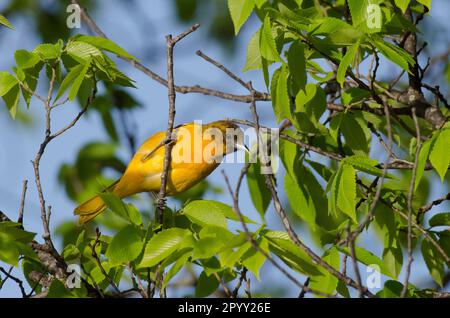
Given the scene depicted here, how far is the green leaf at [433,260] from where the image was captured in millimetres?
4848

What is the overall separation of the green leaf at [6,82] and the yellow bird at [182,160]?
1972mm

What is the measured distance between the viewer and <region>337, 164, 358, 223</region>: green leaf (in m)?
4.18

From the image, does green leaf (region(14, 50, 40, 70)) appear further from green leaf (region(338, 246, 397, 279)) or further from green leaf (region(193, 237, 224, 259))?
green leaf (region(338, 246, 397, 279))

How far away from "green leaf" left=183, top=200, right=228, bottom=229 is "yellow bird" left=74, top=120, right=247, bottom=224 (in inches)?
87.0

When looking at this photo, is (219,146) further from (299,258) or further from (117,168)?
(299,258)

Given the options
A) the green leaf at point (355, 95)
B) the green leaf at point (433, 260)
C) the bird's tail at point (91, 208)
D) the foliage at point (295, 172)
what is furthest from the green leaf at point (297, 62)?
the bird's tail at point (91, 208)

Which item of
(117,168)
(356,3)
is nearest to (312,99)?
(356,3)

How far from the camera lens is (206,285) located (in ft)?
12.6

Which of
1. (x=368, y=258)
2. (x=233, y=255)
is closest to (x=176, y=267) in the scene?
(x=233, y=255)

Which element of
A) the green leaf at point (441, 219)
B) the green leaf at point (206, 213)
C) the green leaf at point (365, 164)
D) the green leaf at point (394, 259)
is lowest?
the green leaf at point (206, 213)

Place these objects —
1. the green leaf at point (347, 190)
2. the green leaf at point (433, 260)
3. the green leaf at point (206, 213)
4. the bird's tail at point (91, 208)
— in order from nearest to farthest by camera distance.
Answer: the green leaf at point (206, 213) < the green leaf at point (347, 190) < the green leaf at point (433, 260) < the bird's tail at point (91, 208)

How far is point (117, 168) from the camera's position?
26.2ft

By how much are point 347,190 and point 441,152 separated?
1.69ft

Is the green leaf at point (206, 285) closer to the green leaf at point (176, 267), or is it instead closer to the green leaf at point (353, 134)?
the green leaf at point (176, 267)
